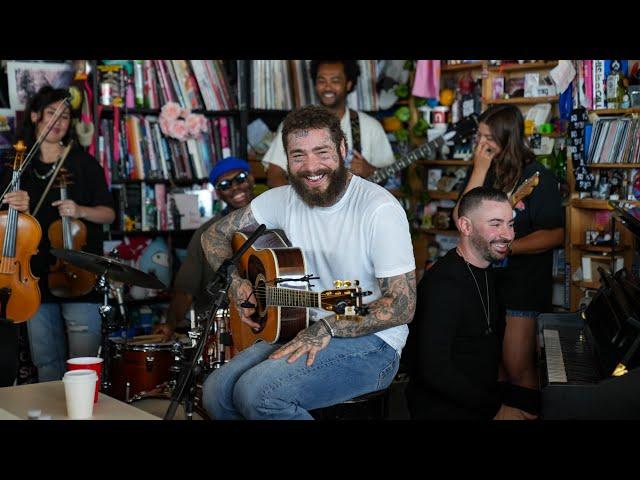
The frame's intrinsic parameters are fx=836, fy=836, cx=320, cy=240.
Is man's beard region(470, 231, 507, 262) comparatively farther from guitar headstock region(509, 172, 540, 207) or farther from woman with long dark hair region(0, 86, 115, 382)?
woman with long dark hair region(0, 86, 115, 382)

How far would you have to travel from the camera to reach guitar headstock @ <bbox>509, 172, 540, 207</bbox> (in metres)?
3.93

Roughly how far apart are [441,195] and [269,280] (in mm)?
2793

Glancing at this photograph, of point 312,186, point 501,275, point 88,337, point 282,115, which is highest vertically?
point 282,115

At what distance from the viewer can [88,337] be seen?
434cm

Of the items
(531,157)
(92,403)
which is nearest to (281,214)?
(92,403)

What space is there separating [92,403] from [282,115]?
365cm

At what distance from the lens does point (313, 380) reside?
8.82 ft

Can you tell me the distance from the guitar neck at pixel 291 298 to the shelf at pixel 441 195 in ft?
9.04

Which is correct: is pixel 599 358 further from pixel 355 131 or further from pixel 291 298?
pixel 355 131

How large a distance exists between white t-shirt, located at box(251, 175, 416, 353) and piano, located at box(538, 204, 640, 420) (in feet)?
1.82

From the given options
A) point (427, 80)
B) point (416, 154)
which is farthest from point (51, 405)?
point (427, 80)

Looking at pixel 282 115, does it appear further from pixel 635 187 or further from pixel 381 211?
pixel 381 211

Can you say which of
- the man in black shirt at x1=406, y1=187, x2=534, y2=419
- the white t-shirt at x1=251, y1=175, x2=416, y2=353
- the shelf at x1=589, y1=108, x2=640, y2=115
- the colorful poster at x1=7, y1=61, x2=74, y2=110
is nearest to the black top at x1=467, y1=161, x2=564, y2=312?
the shelf at x1=589, y1=108, x2=640, y2=115

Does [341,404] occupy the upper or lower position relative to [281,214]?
lower
